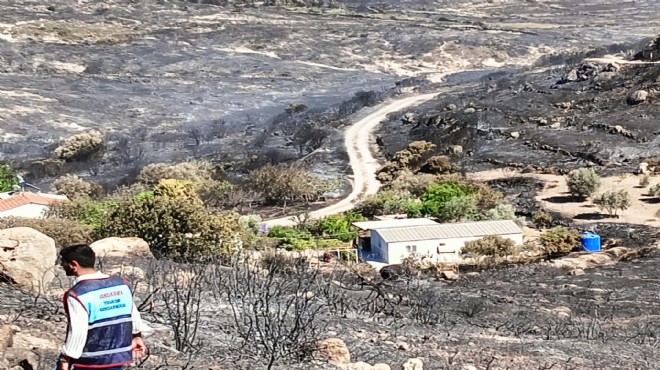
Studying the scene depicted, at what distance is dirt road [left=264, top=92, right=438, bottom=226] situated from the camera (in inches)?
1297

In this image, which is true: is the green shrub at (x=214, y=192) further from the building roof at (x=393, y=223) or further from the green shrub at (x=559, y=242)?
the green shrub at (x=559, y=242)

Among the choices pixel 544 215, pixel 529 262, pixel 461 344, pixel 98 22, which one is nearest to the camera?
pixel 461 344

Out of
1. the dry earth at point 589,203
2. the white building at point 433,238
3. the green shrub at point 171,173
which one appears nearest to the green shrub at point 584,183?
the dry earth at point 589,203

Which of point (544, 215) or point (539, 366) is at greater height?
point (539, 366)

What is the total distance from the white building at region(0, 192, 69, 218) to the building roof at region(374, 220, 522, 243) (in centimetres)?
1056

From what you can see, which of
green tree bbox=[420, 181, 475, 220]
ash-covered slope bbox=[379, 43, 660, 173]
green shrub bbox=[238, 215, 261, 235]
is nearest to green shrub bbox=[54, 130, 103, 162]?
ash-covered slope bbox=[379, 43, 660, 173]

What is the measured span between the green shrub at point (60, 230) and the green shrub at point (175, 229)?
700 mm

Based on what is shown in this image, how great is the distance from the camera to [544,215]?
94.2 ft

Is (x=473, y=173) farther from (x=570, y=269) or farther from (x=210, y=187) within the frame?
(x=570, y=269)

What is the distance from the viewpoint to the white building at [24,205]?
1004 inches

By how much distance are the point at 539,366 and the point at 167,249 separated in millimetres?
12103

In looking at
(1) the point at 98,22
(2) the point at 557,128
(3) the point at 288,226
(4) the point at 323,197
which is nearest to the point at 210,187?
(4) the point at 323,197

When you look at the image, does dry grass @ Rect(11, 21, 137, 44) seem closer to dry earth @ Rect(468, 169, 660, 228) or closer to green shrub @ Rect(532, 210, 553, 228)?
dry earth @ Rect(468, 169, 660, 228)

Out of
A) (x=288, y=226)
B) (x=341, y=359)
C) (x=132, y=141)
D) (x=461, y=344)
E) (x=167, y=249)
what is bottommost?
(x=132, y=141)
